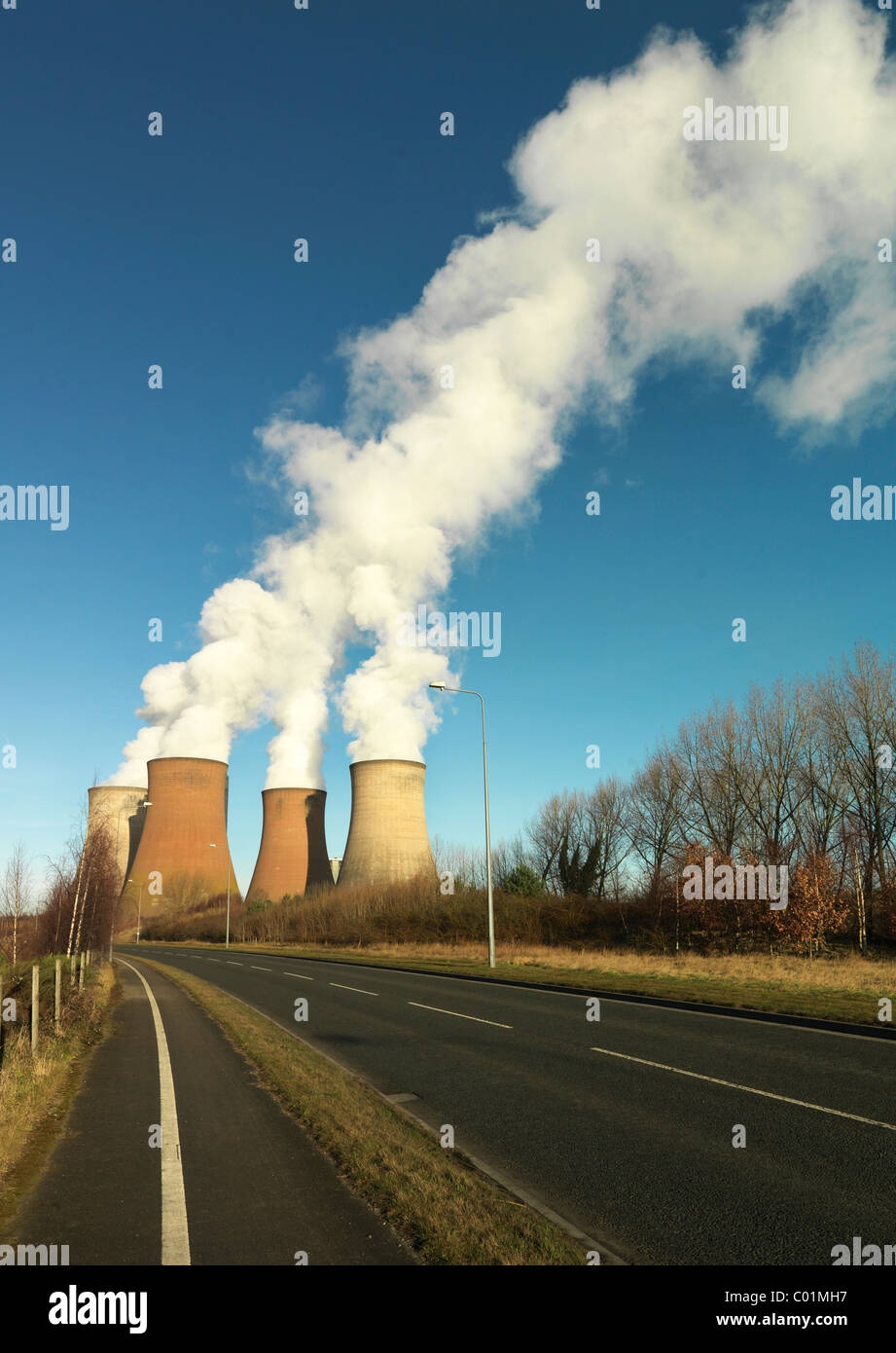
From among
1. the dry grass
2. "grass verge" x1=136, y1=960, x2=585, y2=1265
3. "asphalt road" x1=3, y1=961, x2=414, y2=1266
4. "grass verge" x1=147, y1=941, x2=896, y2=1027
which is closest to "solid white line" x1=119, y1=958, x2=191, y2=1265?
"asphalt road" x1=3, y1=961, x2=414, y2=1266

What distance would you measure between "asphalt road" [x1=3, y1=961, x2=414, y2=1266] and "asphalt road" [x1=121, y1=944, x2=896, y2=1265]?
16.5 inches

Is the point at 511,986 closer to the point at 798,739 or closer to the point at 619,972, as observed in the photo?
the point at 619,972

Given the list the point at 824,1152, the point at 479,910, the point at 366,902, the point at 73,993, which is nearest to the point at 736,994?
the point at 824,1152

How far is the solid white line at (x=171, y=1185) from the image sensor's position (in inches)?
163

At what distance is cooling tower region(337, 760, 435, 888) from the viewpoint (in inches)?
1555

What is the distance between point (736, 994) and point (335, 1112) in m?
9.83

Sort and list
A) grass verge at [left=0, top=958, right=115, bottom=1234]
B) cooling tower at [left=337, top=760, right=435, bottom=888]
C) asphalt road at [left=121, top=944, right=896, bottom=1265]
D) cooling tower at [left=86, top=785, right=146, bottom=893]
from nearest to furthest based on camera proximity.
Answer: asphalt road at [left=121, top=944, right=896, bottom=1265] → grass verge at [left=0, top=958, right=115, bottom=1234] → cooling tower at [left=337, top=760, right=435, bottom=888] → cooling tower at [left=86, top=785, right=146, bottom=893]

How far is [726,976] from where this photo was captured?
18.9 m

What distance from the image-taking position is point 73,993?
1376 cm

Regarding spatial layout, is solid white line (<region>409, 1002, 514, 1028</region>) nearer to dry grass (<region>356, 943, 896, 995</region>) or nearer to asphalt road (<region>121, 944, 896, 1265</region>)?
asphalt road (<region>121, 944, 896, 1265</region>)

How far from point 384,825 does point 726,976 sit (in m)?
23.1

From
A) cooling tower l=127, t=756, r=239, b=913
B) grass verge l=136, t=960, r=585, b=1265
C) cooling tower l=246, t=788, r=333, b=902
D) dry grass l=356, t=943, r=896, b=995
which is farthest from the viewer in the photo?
cooling tower l=246, t=788, r=333, b=902

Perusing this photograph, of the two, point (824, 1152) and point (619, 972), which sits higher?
point (824, 1152)
